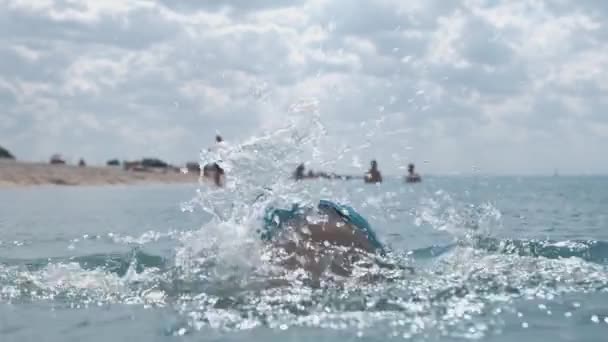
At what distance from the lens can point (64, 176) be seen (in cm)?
5747

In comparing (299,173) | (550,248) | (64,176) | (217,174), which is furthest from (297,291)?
(64,176)

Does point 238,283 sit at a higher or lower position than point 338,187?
lower

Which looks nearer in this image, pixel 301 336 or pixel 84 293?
pixel 301 336

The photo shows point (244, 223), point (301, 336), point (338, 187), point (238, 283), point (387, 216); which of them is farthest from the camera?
point (387, 216)

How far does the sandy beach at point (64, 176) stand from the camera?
5063cm

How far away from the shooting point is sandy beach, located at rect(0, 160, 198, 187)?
50.6 metres

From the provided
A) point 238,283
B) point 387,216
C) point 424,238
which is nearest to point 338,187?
point 424,238

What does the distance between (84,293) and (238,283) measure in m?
1.66

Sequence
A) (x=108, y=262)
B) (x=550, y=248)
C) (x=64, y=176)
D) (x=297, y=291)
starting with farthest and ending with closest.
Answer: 1. (x=64, y=176)
2. (x=550, y=248)
3. (x=108, y=262)
4. (x=297, y=291)

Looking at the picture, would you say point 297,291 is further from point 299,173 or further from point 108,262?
point 108,262

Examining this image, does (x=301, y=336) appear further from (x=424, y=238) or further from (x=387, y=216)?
(x=387, y=216)

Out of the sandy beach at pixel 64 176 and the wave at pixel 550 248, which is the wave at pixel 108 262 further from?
the sandy beach at pixel 64 176

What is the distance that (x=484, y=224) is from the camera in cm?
1543

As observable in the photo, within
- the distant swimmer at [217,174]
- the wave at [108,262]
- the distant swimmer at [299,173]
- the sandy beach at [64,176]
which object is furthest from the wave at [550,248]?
the sandy beach at [64,176]
